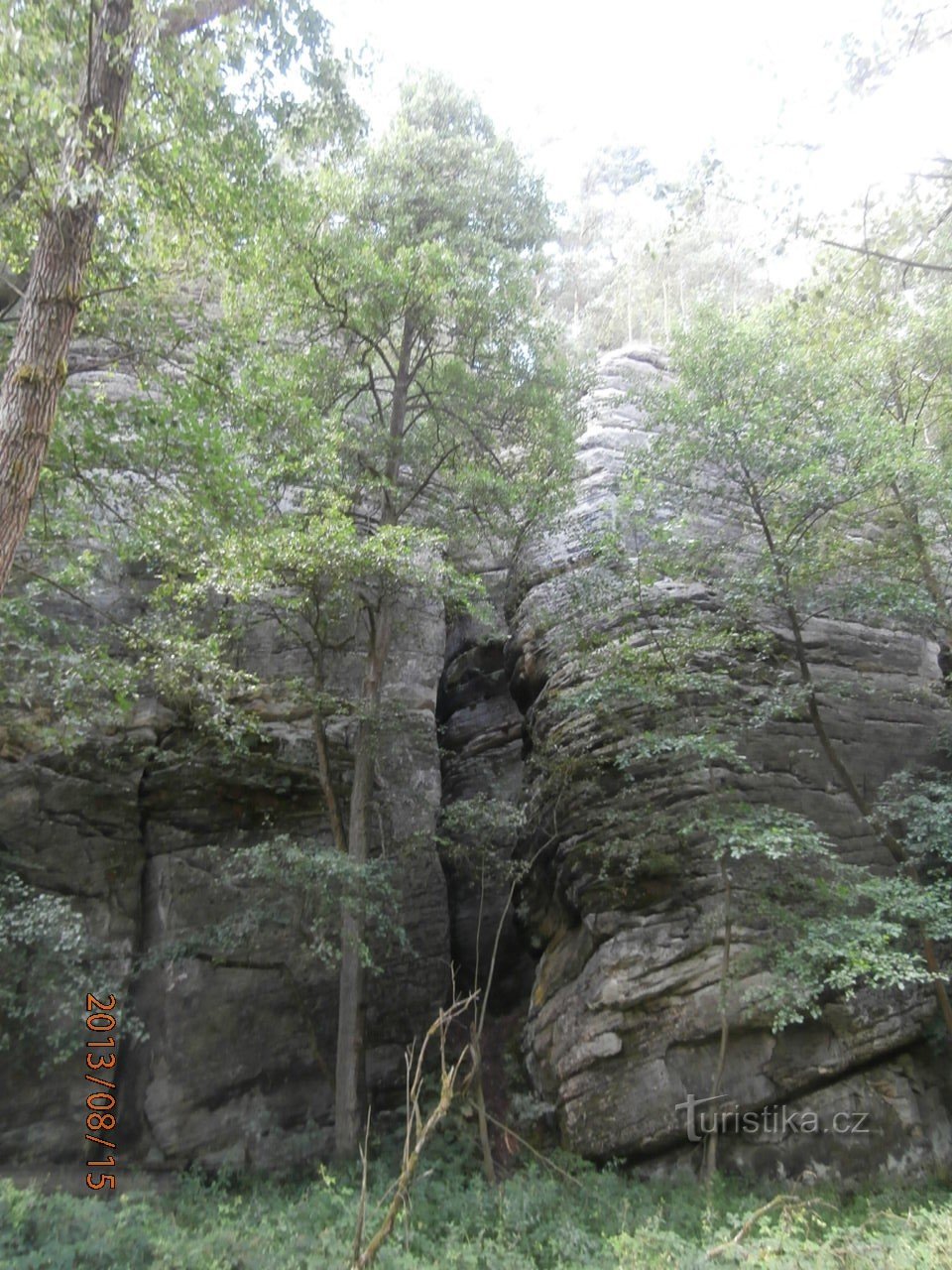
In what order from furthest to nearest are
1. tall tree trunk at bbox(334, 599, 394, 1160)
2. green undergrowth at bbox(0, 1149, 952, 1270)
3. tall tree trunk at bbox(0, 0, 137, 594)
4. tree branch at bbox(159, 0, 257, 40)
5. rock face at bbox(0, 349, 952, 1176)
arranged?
tall tree trunk at bbox(334, 599, 394, 1160), rock face at bbox(0, 349, 952, 1176), tree branch at bbox(159, 0, 257, 40), green undergrowth at bbox(0, 1149, 952, 1270), tall tree trunk at bbox(0, 0, 137, 594)

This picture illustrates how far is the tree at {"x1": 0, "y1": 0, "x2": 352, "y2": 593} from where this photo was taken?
5.37m

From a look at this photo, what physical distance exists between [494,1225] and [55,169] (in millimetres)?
8812

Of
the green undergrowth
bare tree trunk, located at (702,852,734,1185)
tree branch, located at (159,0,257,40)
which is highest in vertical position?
tree branch, located at (159,0,257,40)

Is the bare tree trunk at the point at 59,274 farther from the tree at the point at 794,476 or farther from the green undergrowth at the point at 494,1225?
the tree at the point at 794,476

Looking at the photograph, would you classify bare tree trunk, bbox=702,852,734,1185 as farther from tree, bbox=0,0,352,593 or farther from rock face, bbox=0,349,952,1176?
tree, bbox=0,0,352,593

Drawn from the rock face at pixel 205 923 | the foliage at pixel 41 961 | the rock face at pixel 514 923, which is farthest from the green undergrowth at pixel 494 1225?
the foliage at pixel 41 961

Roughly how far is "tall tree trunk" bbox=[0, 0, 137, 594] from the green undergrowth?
4442 millimetres

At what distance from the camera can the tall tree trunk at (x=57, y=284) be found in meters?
5.29

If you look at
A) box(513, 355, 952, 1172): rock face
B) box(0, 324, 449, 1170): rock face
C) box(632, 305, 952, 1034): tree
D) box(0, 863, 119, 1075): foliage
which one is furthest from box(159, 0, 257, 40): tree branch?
box(0, 863, 119, 1075): foliage

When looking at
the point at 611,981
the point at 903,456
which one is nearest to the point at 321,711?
the point at 611,981

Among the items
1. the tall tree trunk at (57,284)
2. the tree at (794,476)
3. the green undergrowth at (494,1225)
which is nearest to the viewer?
the tall tree trunk at (57,284)

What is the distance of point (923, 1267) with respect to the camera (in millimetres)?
5316

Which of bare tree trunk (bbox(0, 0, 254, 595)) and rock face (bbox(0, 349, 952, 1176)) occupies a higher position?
bare tree trunk (bbox(0, 0, 254, 595))

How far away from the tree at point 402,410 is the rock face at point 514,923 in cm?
86
